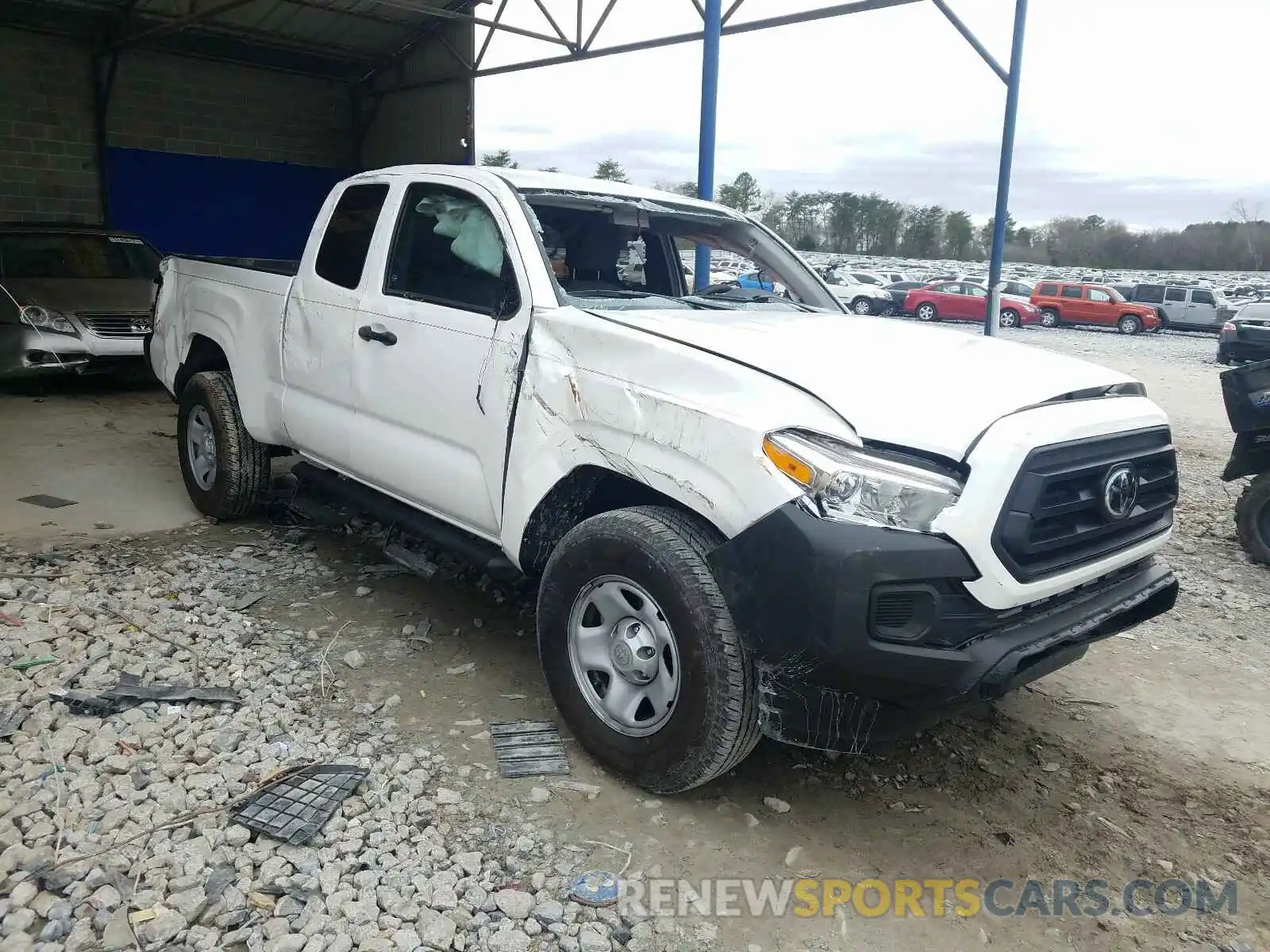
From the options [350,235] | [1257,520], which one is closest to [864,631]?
[350,235]

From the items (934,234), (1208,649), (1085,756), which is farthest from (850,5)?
(934,234)

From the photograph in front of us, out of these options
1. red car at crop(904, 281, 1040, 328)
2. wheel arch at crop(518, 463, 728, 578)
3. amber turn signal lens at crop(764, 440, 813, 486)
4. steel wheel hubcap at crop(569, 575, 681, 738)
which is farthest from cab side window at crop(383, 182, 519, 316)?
red car at crop(904, 281, 1040, 328)

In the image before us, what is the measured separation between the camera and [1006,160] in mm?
8461

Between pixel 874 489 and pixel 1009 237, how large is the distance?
6120cm

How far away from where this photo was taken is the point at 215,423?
5246 mm

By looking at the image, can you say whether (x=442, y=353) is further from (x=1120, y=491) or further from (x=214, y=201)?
(x=214, y=201)

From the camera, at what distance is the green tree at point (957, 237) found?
50781 mm

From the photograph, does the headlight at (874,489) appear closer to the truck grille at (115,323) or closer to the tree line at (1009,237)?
the truck grille at (115,323)

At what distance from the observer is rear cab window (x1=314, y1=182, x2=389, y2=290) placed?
4273mm

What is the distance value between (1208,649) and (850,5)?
6.09m

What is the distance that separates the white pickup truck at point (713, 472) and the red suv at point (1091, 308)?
27.8m

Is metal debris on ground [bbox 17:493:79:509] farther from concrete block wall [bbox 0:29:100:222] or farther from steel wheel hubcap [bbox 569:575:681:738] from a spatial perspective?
concrete block wall [bbox 0:29:100:222]

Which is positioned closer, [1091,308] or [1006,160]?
[1006,160]

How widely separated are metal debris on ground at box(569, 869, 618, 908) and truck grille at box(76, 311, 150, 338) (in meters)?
8.07
